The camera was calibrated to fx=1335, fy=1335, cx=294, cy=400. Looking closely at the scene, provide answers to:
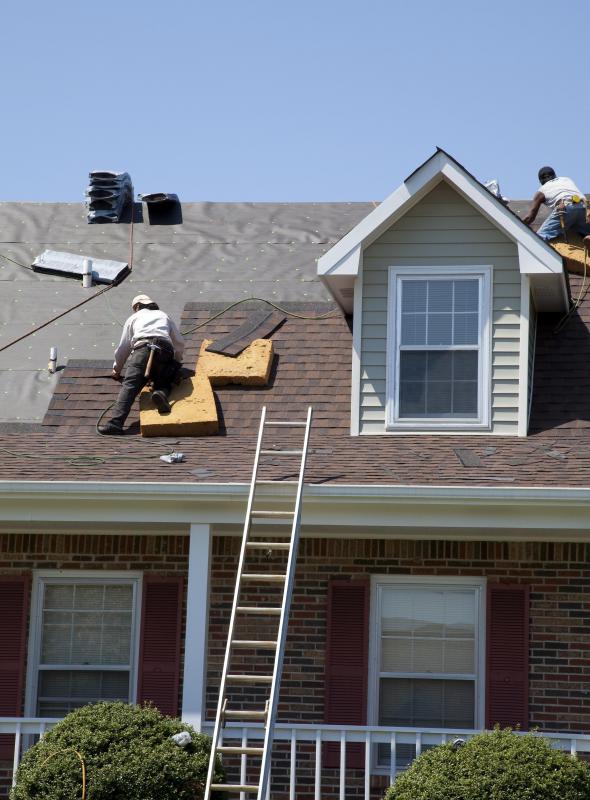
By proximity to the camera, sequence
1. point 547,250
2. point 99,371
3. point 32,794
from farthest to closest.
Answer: point 99,371
point 547,250
point 32,794

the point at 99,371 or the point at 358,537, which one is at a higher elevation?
the point at 99,371

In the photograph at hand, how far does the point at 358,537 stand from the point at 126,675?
2351mm

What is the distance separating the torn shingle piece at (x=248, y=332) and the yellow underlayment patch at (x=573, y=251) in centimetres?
295

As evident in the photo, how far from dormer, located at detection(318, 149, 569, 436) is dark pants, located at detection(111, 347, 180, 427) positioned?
5.58 feet

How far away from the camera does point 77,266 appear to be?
15.0 meters

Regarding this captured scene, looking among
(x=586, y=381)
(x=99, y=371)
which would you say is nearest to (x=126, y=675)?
(x=99, y=371)

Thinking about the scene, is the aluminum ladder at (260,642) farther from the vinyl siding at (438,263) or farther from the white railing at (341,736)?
the vinyl siding at (438,263)

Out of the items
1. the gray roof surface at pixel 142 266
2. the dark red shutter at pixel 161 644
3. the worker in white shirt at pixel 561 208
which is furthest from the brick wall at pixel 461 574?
the worker in white shirt at pixel 561 208

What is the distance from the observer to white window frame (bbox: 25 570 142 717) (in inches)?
452

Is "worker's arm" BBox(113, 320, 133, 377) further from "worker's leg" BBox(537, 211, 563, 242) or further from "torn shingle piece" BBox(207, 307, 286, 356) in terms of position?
"worker's leg" BBox(537, 211, 563, 242)

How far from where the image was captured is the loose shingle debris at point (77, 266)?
48.9 ft

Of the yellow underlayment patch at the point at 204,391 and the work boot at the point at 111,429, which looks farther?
the work boot at the point at 111,429

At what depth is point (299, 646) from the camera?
11.4 meters

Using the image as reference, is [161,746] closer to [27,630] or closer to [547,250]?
[27,630]
